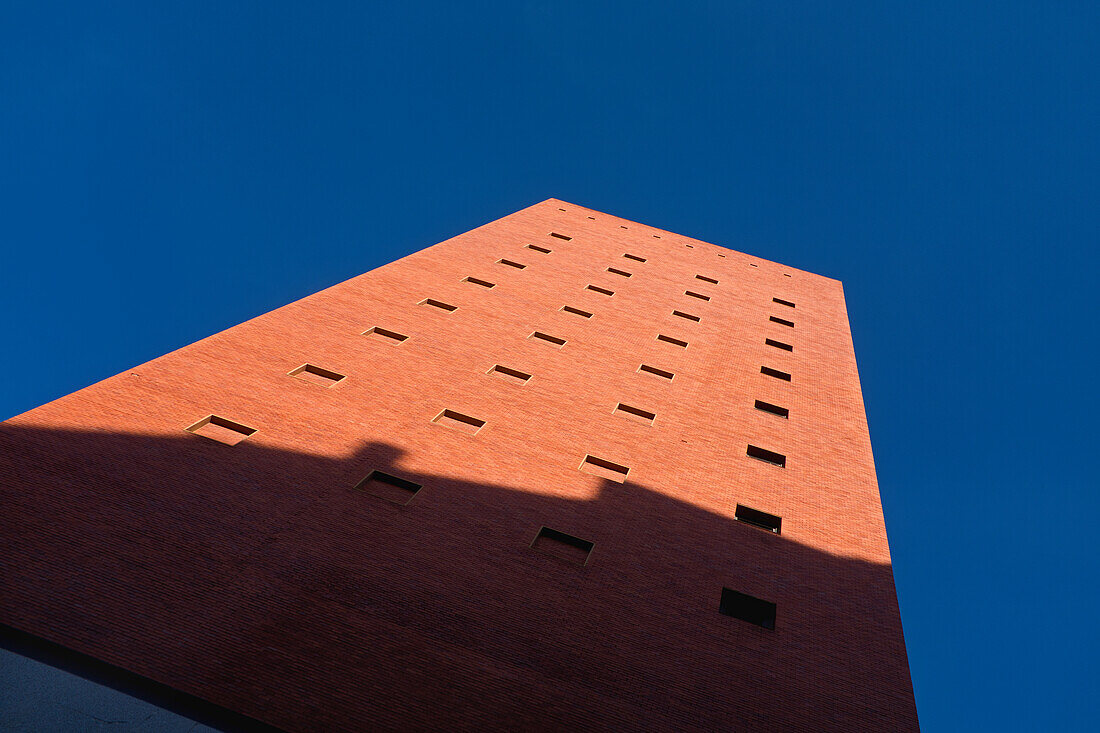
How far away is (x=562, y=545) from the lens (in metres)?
12.2

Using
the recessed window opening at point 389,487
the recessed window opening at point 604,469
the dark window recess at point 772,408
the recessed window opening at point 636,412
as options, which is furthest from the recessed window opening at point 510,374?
the dark window recess at point 772,408

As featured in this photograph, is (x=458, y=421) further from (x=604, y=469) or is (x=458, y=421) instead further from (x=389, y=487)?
(x=604, y=469)

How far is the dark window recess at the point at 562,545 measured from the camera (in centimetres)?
1186

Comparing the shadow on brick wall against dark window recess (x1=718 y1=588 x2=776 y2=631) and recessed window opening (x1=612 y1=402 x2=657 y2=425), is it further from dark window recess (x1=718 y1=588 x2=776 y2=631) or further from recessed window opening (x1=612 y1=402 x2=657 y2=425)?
recessed window opening (x1=612 y1=402 x2=657 y2=425)

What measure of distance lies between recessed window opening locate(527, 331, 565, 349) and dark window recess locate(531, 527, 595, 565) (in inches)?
278

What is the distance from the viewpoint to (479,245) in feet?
78.8

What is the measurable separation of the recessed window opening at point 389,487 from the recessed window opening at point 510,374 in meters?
4.33

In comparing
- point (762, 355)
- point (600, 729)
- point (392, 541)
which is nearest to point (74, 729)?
point (392, 541)

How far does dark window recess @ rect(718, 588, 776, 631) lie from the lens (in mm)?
Answer: 11547

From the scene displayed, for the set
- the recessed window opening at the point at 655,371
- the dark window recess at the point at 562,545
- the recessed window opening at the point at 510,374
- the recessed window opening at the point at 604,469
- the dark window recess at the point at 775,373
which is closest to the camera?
the dark window recess at the point at 562,545

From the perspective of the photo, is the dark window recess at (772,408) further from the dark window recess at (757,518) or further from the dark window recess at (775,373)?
the dark window recess at (757,518)

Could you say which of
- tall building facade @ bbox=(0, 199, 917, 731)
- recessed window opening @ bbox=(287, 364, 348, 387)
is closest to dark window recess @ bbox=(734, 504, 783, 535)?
tall building facade @ bbox=(0, 199, 917, 731)

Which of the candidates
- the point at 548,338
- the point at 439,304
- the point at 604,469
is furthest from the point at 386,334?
the point at 604,469

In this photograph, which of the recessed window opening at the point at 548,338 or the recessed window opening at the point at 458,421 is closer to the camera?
the recessed window opening at the point at 458,421
